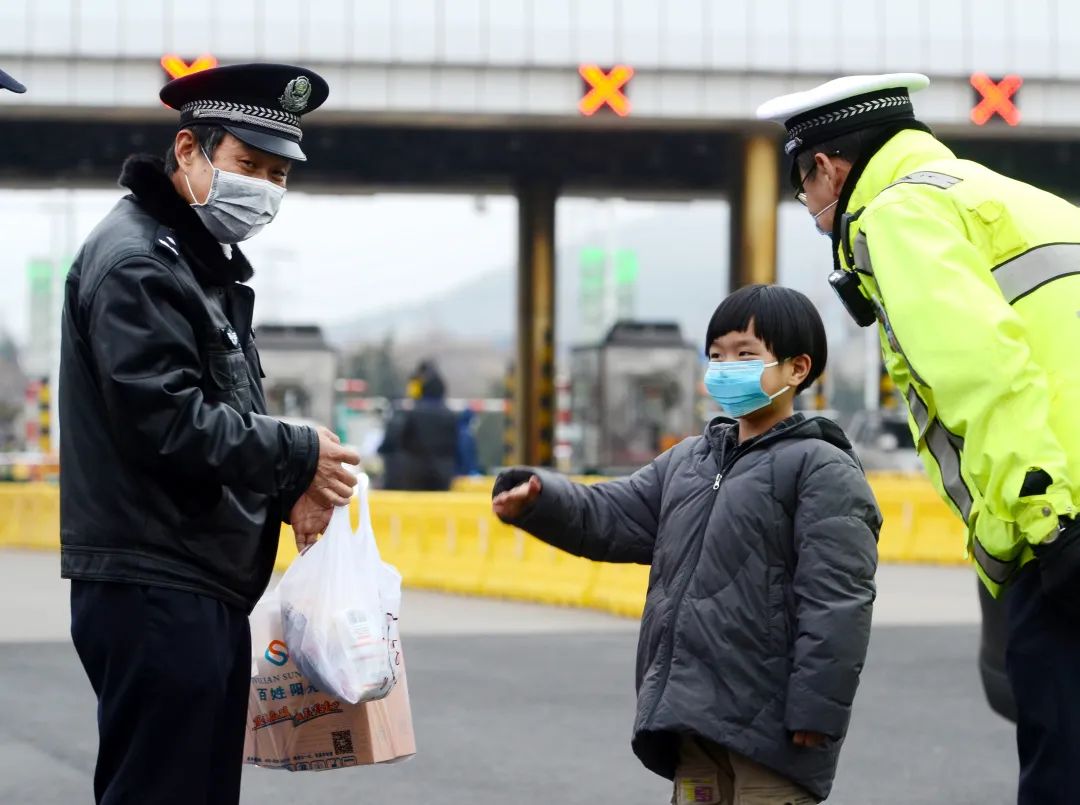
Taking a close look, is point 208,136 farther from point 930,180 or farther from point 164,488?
point 930,180

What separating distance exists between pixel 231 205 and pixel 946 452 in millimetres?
1611

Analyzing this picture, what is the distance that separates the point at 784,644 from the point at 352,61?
17.9m

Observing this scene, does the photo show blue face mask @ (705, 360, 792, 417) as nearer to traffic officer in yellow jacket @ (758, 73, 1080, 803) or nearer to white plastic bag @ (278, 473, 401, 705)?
traffic officer in yellow jacket @ (758, 73, 1080, 803)

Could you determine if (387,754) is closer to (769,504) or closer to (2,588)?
(769,504)

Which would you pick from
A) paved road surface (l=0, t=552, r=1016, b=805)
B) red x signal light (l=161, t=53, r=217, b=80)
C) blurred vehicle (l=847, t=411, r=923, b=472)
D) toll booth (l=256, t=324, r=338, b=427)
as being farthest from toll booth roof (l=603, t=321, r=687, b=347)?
paved road surface (l=0, t=552, r=1016, b=805)

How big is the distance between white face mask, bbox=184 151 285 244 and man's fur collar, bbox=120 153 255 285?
Result: 38mm

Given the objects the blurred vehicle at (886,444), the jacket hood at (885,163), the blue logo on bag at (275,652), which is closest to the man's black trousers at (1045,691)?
the jacket hood at (885,163)

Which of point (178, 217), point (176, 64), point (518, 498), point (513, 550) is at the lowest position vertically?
point (513, 550)

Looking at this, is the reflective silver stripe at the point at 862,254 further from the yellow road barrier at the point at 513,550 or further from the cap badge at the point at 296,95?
the yellow road barrier at the point at 513,550

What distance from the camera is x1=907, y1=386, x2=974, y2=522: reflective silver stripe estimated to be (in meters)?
3.56

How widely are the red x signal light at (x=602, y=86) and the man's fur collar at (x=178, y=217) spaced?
59.3 ft

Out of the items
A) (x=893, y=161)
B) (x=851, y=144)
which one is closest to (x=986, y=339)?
(x=893, y=161)

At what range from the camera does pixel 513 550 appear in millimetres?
15047

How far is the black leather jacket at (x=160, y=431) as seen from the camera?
12.4 feet
